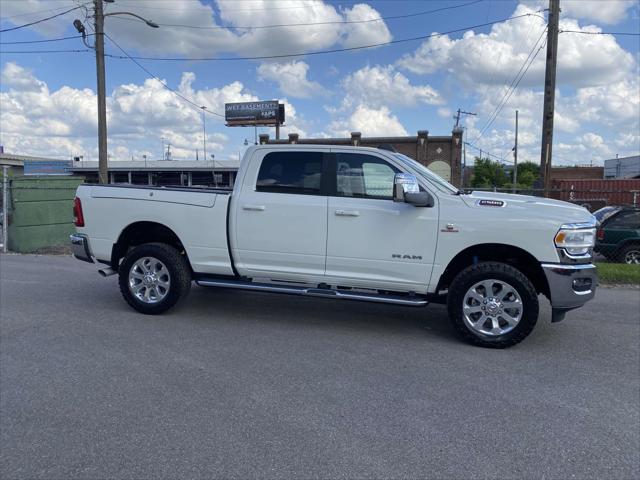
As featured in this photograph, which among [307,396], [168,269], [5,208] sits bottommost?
[307,396]

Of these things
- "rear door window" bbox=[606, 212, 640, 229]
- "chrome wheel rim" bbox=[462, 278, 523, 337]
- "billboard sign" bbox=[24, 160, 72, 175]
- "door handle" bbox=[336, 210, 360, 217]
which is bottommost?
Result: "chrome wheel rim" bbox=[462, 278, 523, 337]

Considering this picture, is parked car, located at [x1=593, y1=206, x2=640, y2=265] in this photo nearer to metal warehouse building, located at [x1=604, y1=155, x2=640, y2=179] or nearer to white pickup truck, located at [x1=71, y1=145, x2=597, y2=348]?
white pickup truck, located at [x1=71, y1=145, x2=597, y2=348]

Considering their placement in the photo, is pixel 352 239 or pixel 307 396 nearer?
pixel 307 396

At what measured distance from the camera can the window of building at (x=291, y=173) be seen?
5.79 meters

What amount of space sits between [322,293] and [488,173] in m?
71.2

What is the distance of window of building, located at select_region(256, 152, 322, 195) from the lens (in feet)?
19.0

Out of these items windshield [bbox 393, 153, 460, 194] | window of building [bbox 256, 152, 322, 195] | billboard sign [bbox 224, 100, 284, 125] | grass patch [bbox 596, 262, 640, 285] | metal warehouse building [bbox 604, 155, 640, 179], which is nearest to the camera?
windshield [bbox 393, 153, 460, 194]

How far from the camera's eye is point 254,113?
53.9 meters

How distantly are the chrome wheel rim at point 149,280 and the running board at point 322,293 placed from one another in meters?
0.48

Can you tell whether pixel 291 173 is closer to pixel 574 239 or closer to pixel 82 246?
pixel 82 246

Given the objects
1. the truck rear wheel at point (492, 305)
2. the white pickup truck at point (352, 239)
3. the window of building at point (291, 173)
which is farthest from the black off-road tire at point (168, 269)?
the truck rear wheel at point (492, 305)

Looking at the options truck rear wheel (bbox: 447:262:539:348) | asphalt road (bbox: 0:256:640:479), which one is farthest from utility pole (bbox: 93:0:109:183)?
truck rear wheel (bbox: 447:262:539:348)

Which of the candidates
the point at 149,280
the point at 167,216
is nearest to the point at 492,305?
the point at 167,216

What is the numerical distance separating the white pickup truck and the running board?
2cm
